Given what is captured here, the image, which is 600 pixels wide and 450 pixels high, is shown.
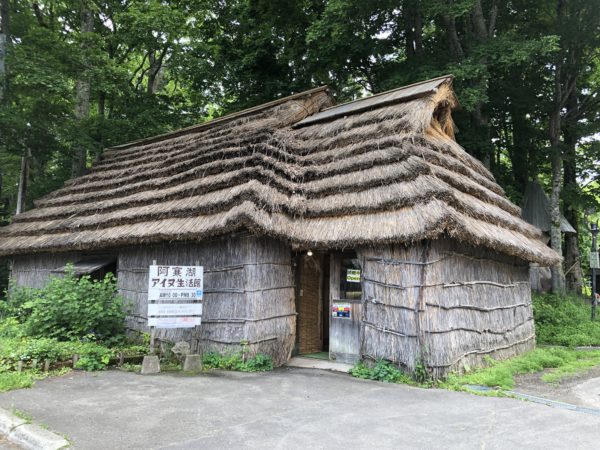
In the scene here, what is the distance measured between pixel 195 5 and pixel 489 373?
70.1 ft

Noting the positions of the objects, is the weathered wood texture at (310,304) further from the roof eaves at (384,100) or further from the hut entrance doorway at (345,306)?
the roof eaves at (384,100)

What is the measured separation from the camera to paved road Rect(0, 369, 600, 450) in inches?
191

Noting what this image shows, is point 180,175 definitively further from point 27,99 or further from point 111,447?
point 27,99

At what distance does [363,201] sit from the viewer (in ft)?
29.6

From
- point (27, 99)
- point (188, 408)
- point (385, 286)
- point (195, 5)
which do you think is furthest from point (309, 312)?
point (195, 5)

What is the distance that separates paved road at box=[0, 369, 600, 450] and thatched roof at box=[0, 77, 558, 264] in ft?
9.03

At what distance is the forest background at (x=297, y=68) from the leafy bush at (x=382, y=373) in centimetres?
1087

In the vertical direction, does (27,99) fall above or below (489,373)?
above

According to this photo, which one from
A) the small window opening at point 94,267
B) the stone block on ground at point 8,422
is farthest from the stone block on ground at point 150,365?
the small window opening at point 94,267

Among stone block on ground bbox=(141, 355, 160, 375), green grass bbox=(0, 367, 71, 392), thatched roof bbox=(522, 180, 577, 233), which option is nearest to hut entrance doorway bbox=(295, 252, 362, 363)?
stone block on ground bbox=(141, 355, 160, 375)

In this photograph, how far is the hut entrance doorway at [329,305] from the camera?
9.34 m

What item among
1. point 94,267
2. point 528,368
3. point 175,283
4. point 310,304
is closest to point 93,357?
point 175,283

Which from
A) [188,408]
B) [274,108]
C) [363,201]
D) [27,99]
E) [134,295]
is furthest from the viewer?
[27,99]

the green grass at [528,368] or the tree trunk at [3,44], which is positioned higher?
the tree trunk at [3,44]
